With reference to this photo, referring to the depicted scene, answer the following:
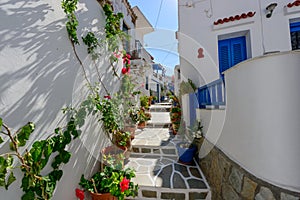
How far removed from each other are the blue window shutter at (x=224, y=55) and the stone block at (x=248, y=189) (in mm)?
3633

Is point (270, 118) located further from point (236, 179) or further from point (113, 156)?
point (113, 156)

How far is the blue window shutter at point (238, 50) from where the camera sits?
4496 millimetres

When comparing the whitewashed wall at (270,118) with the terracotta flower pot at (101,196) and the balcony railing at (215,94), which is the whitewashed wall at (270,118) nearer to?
the balcony railing at (215,94)

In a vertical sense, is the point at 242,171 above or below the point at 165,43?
below

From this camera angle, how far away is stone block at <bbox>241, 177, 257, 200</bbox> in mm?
1641

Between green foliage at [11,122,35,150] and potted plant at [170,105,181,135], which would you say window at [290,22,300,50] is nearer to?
potted plant at [170,105,181,135]

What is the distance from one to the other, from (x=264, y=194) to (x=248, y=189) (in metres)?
0.21

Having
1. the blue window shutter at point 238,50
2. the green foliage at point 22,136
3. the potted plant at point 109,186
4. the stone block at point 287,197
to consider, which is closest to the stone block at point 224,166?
the stone block at point 287,197

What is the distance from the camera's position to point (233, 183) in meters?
1.99

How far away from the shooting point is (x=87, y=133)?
271 cm

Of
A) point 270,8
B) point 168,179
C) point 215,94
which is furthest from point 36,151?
point 270,8

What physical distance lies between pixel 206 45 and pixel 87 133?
172 inches

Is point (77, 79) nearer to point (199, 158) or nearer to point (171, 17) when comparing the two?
point (199, 158)

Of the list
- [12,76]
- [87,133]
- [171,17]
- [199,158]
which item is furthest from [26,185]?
[171,17]
